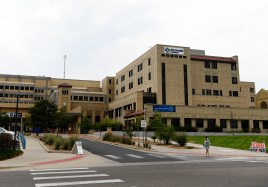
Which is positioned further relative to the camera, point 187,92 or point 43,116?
point 187,92

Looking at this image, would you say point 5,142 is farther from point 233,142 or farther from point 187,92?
point 187,92

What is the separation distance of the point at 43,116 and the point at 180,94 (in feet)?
107

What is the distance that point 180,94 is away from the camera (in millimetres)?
69750

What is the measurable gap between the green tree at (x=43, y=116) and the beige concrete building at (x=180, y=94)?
55.2ft

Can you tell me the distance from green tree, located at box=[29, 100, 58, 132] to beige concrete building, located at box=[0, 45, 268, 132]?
1683cm

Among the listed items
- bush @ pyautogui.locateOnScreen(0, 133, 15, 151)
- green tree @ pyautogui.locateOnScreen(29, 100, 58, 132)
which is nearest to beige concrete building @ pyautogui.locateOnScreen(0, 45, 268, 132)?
green tree @ pyautogui.locateOnScreen(29, 100, 58, 132)

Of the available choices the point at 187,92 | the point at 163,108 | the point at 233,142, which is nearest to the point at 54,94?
the point at 187,92

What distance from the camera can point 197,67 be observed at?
76.1 metres

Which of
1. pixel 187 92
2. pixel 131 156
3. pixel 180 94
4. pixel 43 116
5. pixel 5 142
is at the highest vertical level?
pixel 187 92

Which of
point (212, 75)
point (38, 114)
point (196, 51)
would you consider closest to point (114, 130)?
point (38, 114)

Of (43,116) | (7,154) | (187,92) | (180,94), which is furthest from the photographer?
(187,92)

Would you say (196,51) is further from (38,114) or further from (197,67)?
(38,114)

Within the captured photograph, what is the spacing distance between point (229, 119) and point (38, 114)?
132 ft

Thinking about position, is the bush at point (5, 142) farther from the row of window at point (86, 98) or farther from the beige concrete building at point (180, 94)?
the row of window at point (86, 98)
